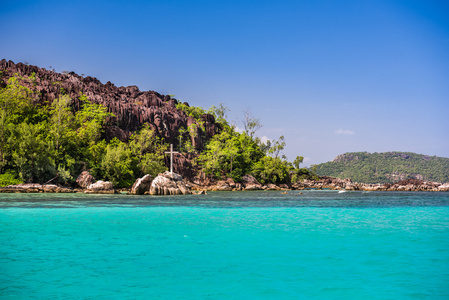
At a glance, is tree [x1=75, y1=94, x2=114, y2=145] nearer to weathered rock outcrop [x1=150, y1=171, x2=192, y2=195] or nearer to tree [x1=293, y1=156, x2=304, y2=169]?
weathered rock outcrop [x1=150, y1=171, x2=192, y2=195]

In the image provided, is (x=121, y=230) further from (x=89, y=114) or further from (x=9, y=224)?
(x=89, y=114)

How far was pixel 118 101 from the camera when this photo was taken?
94375 mm

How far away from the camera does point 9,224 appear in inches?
809

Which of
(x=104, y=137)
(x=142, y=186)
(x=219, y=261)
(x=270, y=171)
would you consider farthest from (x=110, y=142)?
(x=219, y=261)

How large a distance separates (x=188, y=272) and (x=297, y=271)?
3.40 m

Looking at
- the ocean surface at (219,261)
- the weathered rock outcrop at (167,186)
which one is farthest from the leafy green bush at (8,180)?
the ocean surface at (219,261)

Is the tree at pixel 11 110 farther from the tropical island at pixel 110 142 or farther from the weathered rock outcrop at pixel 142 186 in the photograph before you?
the weathered rock outcrop at pixel 142 186

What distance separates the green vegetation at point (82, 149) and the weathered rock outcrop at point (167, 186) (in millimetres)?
15851

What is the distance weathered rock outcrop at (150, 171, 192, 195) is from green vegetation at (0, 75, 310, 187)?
15.9 m

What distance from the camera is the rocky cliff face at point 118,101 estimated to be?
87438 millimetres

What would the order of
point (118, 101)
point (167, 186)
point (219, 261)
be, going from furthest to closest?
point (118, 101), point (167, 186), point (219, 261)

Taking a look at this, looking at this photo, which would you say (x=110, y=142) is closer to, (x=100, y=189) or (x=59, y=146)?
(x=59, y=146)

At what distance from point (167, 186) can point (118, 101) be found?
47932mm

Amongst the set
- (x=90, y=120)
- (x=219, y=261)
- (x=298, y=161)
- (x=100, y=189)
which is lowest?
(x=219, y=261)
